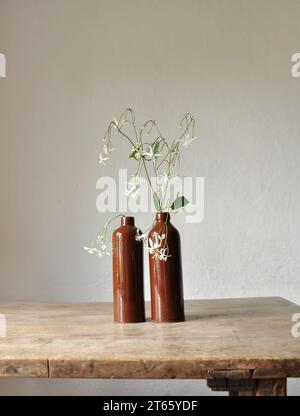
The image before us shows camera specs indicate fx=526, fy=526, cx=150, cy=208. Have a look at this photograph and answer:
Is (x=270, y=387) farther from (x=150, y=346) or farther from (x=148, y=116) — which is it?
(x=148, y=116)

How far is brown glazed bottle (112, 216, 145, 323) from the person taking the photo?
1525 millimetres

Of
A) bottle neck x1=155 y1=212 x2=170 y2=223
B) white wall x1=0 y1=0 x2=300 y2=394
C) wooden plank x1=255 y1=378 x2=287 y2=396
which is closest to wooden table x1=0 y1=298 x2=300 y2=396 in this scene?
wooden plank x1=255 y1=378 x2=287 y2=396

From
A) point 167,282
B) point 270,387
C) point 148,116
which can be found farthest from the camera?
point 148,116

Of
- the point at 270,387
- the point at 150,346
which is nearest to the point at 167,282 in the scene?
the point at 150,346

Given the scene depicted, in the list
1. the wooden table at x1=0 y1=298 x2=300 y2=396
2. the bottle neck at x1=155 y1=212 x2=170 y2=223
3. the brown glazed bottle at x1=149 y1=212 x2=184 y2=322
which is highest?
the bottle neck at x1=155 y1=212 x2=170 y2=223

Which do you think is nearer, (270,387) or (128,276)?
(270,387)

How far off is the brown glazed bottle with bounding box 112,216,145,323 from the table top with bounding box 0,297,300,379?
0.04m

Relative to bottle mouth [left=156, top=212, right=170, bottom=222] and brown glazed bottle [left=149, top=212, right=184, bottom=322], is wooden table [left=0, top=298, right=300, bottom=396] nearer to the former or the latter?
brown glazed bottle [left=149, top=212, right=184, bottom=322]

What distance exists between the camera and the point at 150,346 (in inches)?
48.2

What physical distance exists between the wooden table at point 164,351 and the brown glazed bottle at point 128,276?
0.05 metres

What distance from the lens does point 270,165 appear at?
7.75 feet

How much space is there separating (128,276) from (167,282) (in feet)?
0.38

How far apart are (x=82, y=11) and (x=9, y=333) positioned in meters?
1.57
